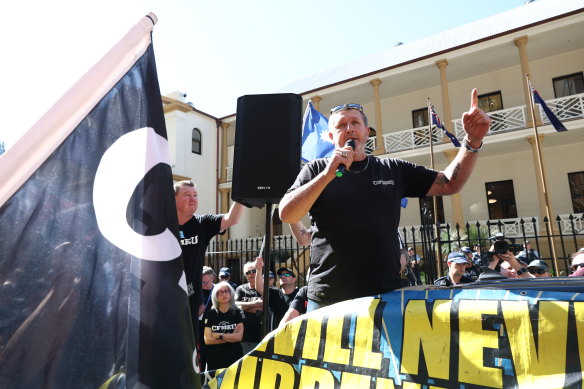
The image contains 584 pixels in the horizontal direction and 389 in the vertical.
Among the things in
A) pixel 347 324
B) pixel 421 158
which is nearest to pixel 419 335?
pixel 347 324

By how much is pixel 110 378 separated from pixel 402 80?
57.8 feet

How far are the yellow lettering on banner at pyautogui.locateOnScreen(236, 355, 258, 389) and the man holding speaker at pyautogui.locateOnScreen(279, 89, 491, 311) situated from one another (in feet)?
1.46

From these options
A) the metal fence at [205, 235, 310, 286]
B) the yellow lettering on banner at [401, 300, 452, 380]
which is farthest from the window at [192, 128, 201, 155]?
the yellow lettering on banner at [401, 300, 452, 380]

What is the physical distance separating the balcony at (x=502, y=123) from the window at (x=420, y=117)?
Result: 0.78m

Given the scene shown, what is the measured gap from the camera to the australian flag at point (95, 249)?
1.15 meters

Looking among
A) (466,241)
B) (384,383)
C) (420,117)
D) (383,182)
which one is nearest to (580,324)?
(384,383)

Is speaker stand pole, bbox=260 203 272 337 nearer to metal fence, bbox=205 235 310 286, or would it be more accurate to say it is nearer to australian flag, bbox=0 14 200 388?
australian flag, bbox=0 14 200 388

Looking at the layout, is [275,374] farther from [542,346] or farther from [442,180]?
[442,180]

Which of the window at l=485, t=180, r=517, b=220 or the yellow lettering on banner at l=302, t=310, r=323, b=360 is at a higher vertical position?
the window at l=485, t=180, r=517, b=220

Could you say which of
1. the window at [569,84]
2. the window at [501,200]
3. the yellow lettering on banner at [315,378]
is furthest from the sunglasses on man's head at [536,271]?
the window at [569,84]

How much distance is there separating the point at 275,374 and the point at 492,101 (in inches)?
715

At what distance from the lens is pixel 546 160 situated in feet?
51.1

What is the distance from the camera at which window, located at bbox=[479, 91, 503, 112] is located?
16.5 metres

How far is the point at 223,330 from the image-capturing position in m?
4.94
